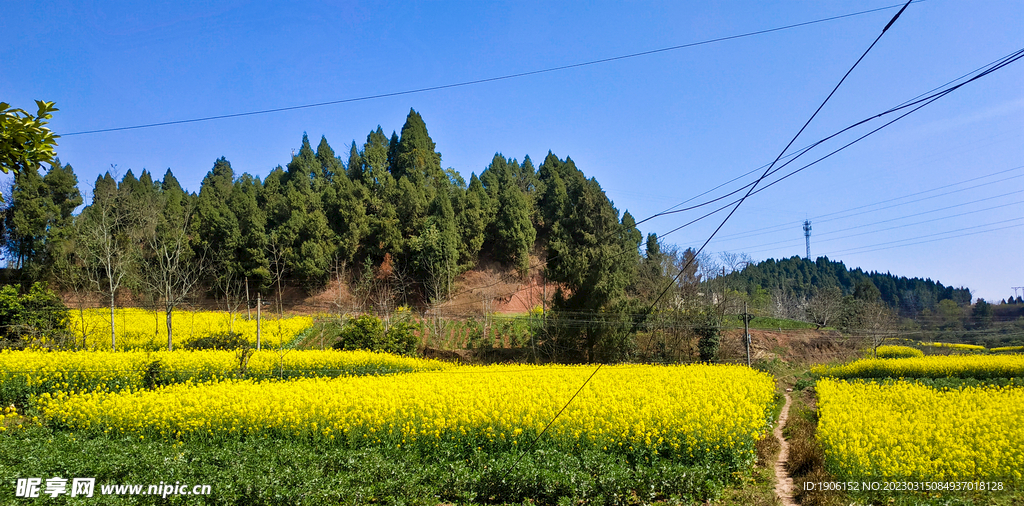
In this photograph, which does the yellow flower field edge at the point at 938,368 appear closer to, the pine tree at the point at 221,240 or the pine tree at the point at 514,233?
the pine tree at the point at 514,233

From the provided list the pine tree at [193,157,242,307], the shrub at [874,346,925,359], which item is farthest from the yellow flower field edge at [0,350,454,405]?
the shrub at [874,346,925,359]

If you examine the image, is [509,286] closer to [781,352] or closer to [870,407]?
[781,352]

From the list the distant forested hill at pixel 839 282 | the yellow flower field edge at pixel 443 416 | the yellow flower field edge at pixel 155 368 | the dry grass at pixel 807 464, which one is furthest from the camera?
the distant forested hill at pixel 839 282

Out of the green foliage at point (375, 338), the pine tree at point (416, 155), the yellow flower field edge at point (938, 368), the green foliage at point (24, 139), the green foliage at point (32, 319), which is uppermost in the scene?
the pine tree at point (416, 155)

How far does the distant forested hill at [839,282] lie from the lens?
71.8 metres

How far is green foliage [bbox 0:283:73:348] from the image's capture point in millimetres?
19156

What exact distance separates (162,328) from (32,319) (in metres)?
7.35

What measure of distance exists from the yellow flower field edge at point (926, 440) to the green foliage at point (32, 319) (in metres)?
25.1

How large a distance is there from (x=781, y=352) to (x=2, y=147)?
118 ft

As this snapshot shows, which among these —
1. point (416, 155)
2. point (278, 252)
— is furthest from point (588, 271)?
point (416, 155)

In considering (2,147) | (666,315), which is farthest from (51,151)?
(666,315)

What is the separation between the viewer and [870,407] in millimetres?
12789

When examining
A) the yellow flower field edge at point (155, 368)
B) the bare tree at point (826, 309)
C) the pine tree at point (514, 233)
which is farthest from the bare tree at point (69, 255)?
the bare tree at point (826, 309)

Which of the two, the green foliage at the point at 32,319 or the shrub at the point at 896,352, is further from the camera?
the shrub at the point at 896,352
